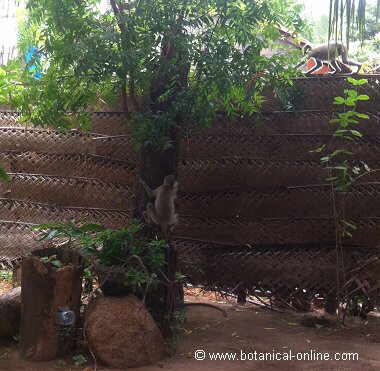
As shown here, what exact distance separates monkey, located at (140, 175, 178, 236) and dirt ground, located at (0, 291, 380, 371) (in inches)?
39.2

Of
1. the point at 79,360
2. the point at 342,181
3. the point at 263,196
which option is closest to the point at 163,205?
the point at 79,360

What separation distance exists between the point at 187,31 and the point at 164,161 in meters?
1.08

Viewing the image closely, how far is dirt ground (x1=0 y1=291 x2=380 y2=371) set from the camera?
11.4 feet

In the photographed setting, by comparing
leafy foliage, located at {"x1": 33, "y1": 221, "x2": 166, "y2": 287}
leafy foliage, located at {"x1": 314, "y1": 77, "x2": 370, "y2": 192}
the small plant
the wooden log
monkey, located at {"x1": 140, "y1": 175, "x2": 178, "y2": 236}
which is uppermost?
leafy foliage, located at {"x1": 314, "y1": 77, "x2": 370, "y2": 192}

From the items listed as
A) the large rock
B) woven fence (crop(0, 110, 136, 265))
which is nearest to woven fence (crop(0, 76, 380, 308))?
woven fence (crop(0, 110, 136, 265))

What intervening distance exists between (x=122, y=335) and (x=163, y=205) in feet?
3.40

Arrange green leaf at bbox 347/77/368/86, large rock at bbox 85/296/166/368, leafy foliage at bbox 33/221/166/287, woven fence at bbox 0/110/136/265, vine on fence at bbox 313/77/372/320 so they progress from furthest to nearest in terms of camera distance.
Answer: woven fence at bbox 0/110/136/265 → vine on fence at bbox 313/77/372/320 → green leaf at bbox 347/77/368/86 → leafy foliage at bbox 33/221/166/287 → large rock at bbox 85/296/166/368

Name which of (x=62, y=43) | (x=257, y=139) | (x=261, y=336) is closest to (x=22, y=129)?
(x=62, y=43)

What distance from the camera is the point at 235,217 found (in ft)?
16.5

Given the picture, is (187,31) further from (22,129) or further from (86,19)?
(22,129)

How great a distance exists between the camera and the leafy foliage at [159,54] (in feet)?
11.4

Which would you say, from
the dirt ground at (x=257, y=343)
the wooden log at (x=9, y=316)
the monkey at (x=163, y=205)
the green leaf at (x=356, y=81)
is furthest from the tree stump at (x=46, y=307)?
the green leaf at (x=356, y=81)

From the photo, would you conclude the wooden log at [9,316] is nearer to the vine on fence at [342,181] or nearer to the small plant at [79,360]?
the small plant at [79,360]

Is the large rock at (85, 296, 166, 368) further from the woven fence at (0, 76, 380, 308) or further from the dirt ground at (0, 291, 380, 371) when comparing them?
the woven fence at (0, 76, 380, 308)
